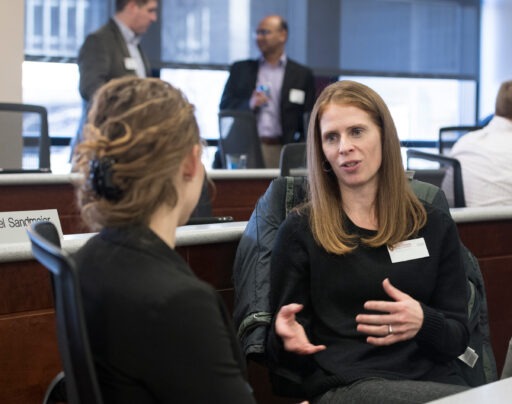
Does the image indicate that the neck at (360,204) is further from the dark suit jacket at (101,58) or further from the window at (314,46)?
the window at (314,46)

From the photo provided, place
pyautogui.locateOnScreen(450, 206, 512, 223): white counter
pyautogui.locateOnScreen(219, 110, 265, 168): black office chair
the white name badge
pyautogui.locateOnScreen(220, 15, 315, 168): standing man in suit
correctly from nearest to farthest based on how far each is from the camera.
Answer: the white name badge
pyautogui.locateOnScreen(450, 206, 512, 223): white counter
pyautogui.locateOnScreen(219, 110, 265, 168): black office chair
pyautogui.locateOnScreen(220, 15, 315, 168): standing man in suit

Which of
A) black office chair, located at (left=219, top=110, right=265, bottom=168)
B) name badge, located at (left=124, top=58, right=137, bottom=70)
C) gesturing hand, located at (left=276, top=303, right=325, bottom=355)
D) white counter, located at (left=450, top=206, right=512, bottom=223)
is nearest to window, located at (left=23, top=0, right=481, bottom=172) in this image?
name badge, located at (left=124, top=58, right=137, bottom=70)

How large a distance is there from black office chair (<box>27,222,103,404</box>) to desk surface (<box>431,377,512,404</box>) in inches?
17.7

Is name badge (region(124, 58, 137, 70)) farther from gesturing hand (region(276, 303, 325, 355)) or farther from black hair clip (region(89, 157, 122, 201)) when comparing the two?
black hair clip (region(89, 157, 122, 201))

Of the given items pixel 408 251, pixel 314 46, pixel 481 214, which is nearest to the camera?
pixel 408 251

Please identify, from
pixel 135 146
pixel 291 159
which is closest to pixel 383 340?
pixel 135 146

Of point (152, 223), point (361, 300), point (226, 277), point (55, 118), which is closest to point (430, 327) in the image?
point (361, 300)

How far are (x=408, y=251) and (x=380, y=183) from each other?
20 cm

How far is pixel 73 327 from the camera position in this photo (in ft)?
3.16

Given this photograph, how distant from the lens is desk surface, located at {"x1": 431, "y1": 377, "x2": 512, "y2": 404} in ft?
3.53

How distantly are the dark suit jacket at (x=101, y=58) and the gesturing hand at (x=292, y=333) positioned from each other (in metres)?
3.02

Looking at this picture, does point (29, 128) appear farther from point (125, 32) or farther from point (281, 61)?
point (281, 61)

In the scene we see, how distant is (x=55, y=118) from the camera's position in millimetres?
6449

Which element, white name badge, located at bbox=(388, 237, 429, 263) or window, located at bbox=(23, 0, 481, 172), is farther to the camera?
window, located at bbox=(23, 0, 481, 172)
